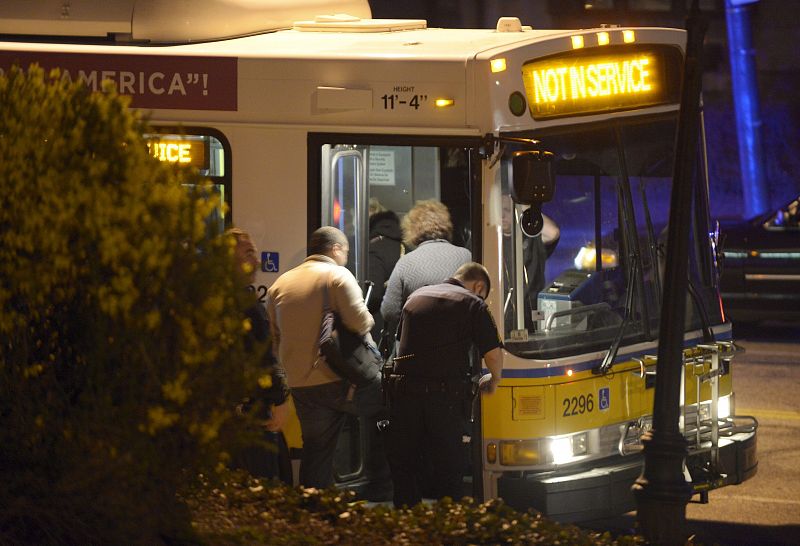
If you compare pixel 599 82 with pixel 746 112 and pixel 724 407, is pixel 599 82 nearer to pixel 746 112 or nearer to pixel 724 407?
pixel 724 407

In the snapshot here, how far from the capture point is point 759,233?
16719mm

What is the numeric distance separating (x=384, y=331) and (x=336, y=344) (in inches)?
24.5

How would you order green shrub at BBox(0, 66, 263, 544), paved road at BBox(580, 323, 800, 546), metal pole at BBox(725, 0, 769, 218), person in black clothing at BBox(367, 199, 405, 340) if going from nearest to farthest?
green shrub at BBox(0, 66, 263, 544), person in black clothing at BBox(367, 199, 405, 340), paved road at BBox(580, 323, 800, 546), metal pole at BBox(725, 0, 769, 218)

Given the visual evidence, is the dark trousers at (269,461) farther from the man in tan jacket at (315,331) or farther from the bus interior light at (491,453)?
the bus interior light at (491,453)

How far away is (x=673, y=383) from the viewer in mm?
6676

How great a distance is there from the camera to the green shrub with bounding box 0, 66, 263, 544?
4520mm

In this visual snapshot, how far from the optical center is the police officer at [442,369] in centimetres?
721

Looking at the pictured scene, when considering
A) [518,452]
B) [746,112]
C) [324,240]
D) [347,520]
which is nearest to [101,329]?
[347,520]

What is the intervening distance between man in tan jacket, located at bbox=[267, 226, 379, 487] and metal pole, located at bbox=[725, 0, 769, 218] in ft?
64.7

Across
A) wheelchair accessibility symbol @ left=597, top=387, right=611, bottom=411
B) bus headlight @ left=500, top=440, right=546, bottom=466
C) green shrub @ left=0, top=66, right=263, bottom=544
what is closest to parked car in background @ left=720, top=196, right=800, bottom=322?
wheelchair accessibility symbol @ left=597, top=387, right=611, bottom=411

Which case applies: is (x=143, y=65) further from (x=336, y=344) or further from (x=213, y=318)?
(x=213, y=318)

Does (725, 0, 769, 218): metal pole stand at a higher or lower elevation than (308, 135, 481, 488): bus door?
higher

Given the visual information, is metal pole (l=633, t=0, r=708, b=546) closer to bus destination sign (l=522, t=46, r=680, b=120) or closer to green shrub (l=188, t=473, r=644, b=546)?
green shrub (l=188, t=473, r=644, b=546)

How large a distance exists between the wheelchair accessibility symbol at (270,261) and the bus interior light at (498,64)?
1.54 meters
